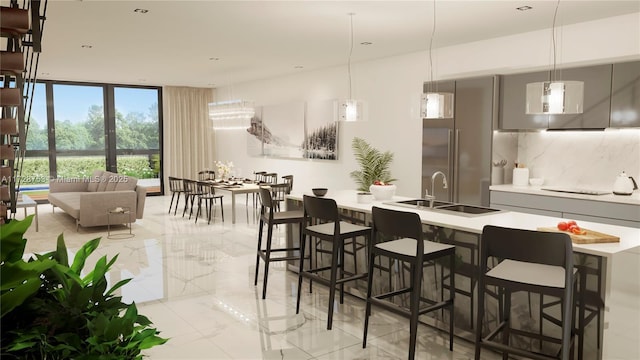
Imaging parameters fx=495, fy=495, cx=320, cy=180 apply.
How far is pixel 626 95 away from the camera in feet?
16.6

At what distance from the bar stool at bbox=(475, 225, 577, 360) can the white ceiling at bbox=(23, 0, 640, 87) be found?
292cm

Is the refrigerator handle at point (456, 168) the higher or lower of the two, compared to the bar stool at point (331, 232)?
higher

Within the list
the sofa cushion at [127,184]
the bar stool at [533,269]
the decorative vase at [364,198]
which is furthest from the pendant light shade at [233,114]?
the bar stool at [533,269]

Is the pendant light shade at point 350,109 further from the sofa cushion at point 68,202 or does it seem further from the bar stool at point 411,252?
the sofa cushion at point 68,202

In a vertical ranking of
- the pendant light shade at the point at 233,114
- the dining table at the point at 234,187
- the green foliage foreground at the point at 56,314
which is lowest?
the dining table at the point at 234,187

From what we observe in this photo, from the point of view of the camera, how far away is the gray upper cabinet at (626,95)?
498cm

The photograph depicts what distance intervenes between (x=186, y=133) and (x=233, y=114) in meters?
4.22

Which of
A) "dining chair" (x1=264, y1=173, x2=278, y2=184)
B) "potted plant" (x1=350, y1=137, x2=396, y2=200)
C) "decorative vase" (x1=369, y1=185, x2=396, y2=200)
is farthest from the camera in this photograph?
"dining chair" (x1=264, y1=173, x2=278, y2=184)

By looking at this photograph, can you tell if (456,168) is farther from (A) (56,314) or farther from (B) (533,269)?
(A) (56,314)

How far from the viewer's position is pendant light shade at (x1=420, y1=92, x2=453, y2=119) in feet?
14.4

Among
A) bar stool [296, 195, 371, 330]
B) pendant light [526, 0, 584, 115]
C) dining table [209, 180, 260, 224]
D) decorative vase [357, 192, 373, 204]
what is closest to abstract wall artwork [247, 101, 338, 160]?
dining table [209, 180, 260, 224]

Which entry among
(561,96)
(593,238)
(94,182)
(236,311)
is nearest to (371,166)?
(236,311)

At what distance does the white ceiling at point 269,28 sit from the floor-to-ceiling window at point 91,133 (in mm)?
2953

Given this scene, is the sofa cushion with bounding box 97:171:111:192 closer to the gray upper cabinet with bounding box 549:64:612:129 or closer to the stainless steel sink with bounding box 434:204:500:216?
the stainless steel sink with bounding box 434:204:500:216
